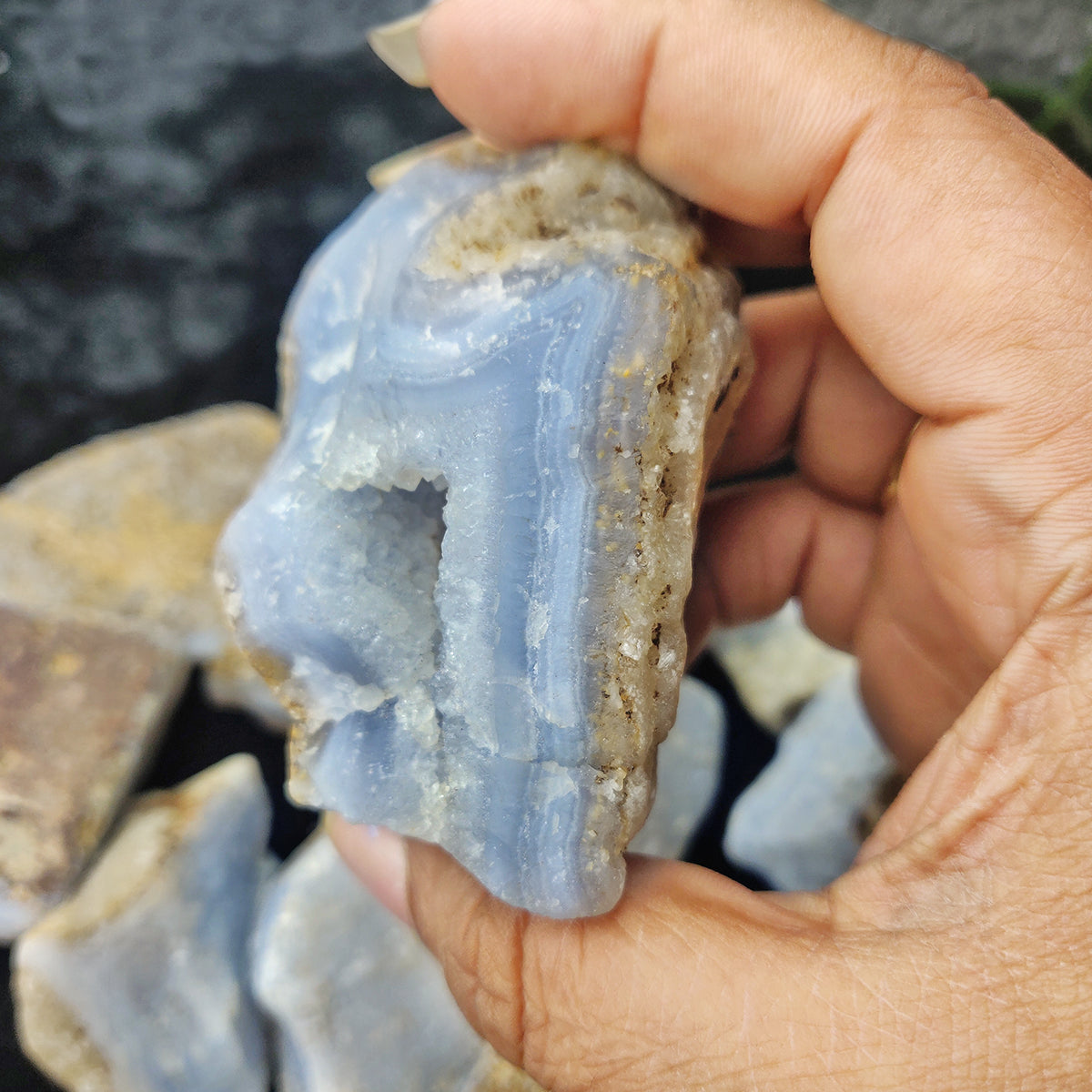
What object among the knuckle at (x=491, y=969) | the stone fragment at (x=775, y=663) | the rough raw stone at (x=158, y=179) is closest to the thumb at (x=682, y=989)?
the knuckle at (x=491, y=969)

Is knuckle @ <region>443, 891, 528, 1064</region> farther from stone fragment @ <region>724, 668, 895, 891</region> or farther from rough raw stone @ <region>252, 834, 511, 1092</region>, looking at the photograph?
stone fragment @ <region>724, 668, 895, 891</region>

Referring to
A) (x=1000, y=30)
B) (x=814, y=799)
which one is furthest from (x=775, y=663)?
(x=1000, y=30)

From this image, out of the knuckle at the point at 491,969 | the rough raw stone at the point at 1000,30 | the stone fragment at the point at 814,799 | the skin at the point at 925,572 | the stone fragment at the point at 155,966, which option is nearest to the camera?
the skin at the point at 925,572

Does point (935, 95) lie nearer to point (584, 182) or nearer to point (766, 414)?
point (584, 182)

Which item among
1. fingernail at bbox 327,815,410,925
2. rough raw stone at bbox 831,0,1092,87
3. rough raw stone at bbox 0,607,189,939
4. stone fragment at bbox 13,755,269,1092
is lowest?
stone fragment at bbox 13,755,269,1092

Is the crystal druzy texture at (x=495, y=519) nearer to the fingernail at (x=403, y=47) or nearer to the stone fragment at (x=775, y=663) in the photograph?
the fingernail at (x=403, y=47)

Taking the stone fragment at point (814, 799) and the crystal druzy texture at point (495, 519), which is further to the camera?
the stone fragment at point (814, 799)

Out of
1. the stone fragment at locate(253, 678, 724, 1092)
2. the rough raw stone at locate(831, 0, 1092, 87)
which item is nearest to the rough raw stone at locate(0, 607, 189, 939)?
the stone fragment at locate(253, 678, 724, 1092)
